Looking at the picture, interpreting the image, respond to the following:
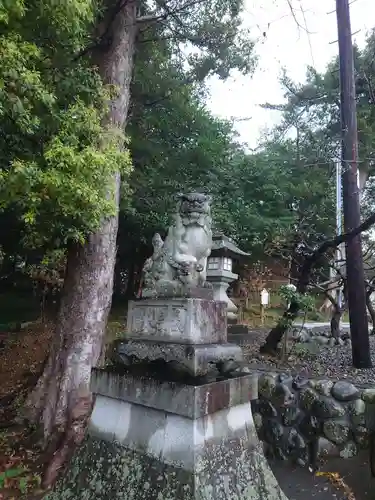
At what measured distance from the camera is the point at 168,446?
8.36ft

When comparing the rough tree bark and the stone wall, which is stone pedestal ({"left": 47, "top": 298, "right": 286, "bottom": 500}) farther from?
the rough tree bark

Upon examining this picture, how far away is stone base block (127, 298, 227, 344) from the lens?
114 inches

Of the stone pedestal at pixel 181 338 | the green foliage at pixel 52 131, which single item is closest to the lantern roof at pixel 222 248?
the green foliage at pixel 52 131

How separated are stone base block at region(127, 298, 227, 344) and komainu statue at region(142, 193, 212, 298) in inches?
5.3

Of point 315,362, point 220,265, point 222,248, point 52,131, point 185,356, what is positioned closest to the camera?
point 185,356

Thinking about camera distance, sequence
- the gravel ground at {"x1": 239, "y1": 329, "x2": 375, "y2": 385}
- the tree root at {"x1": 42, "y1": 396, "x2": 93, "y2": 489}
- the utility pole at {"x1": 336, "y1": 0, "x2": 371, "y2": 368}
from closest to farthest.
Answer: the tree root at {"x1": 42, "y1": 396, "x2": 93, "y2": 489} < the gravel ground at {"x1": 239, "y1": 329, "x2": 375, "y2": 385} < the utility pole at {"x1": 336, "y1": 0, "x2": 371, "y2": 368}

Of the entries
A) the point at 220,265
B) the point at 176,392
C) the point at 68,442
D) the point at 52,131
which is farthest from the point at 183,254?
the point at 220,265

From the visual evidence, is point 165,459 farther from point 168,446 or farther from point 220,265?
point 220,265

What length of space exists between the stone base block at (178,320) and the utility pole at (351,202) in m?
3.88

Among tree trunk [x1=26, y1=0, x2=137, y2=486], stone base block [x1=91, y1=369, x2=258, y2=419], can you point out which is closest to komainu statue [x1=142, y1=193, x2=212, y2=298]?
stone base block [x1=91, y1=369, x2=258, y2=419]

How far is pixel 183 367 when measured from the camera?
2.76 m

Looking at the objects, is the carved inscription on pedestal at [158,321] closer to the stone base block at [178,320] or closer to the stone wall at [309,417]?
the stone base block at [178,320]

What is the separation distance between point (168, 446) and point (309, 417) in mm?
2211

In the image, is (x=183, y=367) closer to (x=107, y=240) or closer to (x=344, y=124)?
(x=107, y=240)
